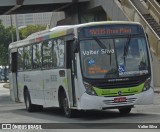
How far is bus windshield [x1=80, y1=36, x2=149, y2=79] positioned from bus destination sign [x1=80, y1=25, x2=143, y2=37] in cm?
17

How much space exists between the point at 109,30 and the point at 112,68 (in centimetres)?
120

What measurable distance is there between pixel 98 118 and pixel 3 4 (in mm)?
27892

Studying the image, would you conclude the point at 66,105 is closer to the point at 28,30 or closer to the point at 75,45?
the point at 75,45

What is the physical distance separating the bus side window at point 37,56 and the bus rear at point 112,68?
385cm

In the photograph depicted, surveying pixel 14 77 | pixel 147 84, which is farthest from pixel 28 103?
pixel 147 84

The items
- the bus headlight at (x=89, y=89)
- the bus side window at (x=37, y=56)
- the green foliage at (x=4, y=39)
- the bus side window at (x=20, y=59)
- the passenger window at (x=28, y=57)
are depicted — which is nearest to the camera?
the bus headlight at (x=89, y=89)

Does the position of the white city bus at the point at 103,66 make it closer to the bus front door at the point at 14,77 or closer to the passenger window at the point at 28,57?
the passenger window at the point at 28,57

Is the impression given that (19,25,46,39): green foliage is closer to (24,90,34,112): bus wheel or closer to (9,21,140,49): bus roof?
(9,21,140,49): bus roof

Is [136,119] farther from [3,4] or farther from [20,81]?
[3,4]

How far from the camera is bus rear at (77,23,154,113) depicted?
15.4 m

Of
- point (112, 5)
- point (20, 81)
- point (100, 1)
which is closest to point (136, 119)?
point (20, 81)

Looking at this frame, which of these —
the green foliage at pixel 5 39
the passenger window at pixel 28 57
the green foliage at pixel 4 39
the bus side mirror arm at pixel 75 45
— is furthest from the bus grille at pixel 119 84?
the green foliage at pixel 4 39

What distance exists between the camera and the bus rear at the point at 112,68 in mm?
15352

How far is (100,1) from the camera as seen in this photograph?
4225 cm
